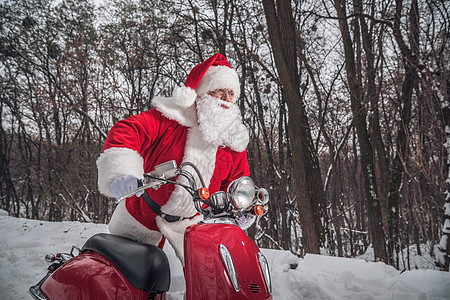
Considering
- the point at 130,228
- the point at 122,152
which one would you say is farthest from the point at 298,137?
the point at 122,152

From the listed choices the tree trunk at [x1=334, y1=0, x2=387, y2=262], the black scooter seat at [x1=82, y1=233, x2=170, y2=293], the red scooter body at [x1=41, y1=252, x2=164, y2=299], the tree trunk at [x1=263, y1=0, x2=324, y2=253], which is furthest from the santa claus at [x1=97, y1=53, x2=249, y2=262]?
the tree trunk at [x1=334, y1=0, x2=387, y2=262]

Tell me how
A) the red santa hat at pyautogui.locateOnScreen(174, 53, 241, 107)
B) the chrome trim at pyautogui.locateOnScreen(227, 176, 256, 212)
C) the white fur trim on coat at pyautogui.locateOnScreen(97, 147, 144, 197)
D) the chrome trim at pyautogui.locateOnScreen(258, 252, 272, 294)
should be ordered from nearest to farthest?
the chrome trim at pyautogui.locateOnScreen(258, 252, 272, 294), the chrome trim at pyautogui.locateOnScreen(227, 176, 256, 212), the white fur trim on coat at pyautogui.locateOnScreen(97, 147, 144, 197), the red santa hat at pyautogui.locateOnScreen(174, 53, 241, 107)

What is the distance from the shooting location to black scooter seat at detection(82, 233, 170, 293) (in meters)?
1.45

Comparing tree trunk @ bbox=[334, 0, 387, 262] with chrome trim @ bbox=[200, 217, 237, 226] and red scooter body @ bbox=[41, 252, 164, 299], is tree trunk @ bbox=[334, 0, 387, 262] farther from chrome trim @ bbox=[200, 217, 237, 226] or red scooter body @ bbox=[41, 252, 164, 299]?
red scooter body @ bbox=[41, 252, 164, 299]

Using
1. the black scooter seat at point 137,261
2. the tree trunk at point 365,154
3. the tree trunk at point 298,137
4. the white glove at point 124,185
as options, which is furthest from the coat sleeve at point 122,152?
the tree trunk at point 365,154

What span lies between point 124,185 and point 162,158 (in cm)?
65

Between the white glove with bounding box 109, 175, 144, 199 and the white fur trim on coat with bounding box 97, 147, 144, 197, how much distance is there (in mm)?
104

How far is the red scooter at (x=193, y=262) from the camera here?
1182mm

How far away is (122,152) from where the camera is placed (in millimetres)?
1722

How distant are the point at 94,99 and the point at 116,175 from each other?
35.4 ft

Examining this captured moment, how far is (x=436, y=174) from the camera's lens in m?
4.41

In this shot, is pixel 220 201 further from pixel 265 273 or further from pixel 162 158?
pixel 162 158

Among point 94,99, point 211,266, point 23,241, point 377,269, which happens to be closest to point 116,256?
point 211,266

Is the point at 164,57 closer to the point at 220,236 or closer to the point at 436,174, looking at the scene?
the point at 436,174
